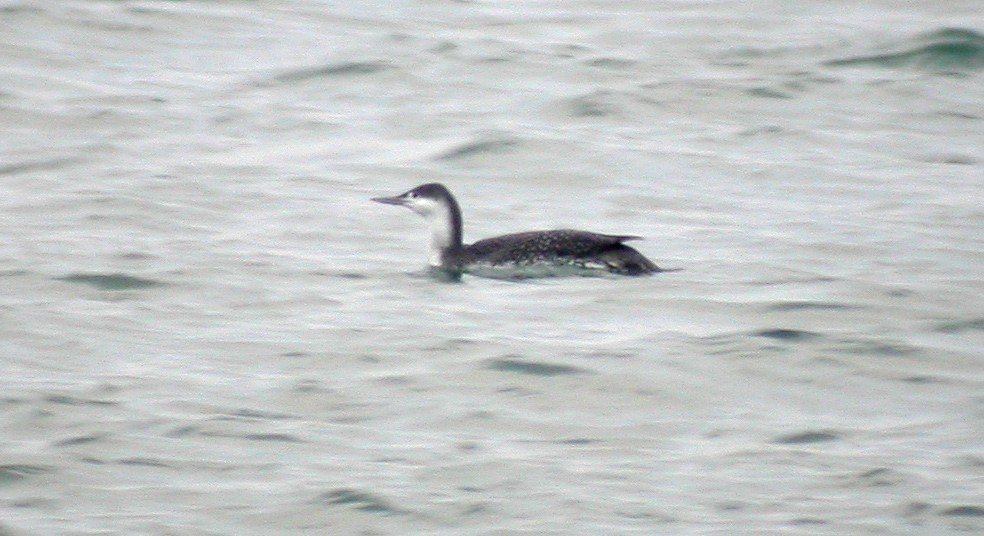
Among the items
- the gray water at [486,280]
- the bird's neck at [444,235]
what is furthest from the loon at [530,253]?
the gray water at [486,280]

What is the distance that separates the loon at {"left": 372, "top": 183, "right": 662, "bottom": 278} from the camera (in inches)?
482

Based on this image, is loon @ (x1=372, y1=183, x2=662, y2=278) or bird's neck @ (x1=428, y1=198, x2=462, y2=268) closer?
loon @ (x1=372, y1=183, x2=662, y2=278)

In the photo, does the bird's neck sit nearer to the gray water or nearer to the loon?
the loon

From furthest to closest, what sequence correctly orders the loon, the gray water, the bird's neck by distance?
the bird's neck
the loon
the gray water

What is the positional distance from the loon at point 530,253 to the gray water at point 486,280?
0.11 metres

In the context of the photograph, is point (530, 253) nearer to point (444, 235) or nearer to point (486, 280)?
point (486, 280)

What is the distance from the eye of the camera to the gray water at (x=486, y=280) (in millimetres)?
8641


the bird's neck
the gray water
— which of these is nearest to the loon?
the bird's neck

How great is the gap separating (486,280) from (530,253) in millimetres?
443

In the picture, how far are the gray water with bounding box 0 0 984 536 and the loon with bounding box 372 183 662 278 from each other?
0.11 meters

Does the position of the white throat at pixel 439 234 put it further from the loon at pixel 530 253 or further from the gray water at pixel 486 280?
the gray water at pixel 486 280

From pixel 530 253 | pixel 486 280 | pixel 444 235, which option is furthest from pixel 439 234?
pixel 530 253

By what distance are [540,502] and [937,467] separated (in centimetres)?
160

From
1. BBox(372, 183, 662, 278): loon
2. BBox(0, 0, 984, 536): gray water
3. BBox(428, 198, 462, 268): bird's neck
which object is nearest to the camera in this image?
BBox(0, 0, 984, 536): gray water
